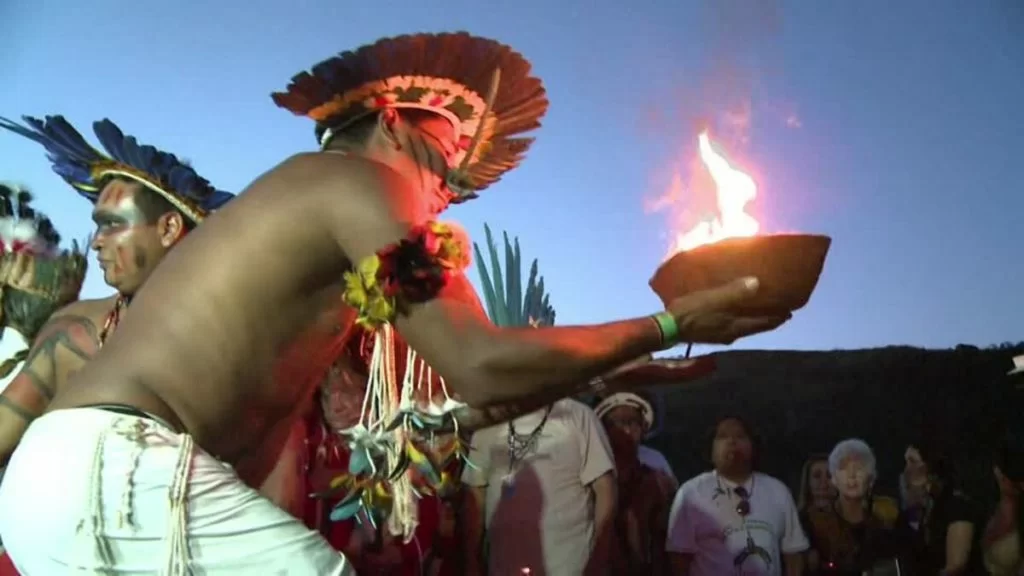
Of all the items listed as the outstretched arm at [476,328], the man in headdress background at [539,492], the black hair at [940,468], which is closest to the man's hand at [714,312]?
the outstretched arm at [476,328]

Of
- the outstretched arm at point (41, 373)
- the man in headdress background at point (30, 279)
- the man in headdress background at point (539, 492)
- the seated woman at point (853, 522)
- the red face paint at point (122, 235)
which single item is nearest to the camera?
the red face paint at point (122, 235)

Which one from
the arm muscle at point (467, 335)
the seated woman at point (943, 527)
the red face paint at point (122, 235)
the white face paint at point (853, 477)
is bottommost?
the seated woman at point (943, 527)

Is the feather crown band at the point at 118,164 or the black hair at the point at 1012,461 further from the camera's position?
the black hair at the point at 1012,461

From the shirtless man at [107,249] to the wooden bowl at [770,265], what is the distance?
1.40 m

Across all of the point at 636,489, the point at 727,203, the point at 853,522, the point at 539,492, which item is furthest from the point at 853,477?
the point at 727,203

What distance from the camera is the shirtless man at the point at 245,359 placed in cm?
150

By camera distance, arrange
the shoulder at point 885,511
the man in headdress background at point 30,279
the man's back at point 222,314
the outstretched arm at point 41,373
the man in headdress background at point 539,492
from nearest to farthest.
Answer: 1. the man's back at point 222,314
2. the outstretched arm at point 41,373
3. the man in headdress background at point 30,279
4. the man in headdress background at point 539,492
5. the shoulder at point 885,511

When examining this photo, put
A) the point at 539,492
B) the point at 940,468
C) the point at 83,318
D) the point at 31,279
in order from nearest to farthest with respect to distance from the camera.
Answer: the point at 83,318
the point at 31,279
the point at 539,492
the point at 940,468

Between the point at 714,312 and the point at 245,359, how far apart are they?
0.85 m

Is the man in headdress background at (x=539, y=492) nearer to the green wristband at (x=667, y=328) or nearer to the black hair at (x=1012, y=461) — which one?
the black hair at (x=1012, y=461)

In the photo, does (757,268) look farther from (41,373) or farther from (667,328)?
(41,373)

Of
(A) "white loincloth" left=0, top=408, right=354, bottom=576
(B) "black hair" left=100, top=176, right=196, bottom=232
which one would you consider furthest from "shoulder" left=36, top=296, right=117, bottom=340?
(A) "white loincloth" left=0, top=408, right=354, bottom=576

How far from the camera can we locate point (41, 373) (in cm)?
271

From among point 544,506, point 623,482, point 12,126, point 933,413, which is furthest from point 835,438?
point 12,126
